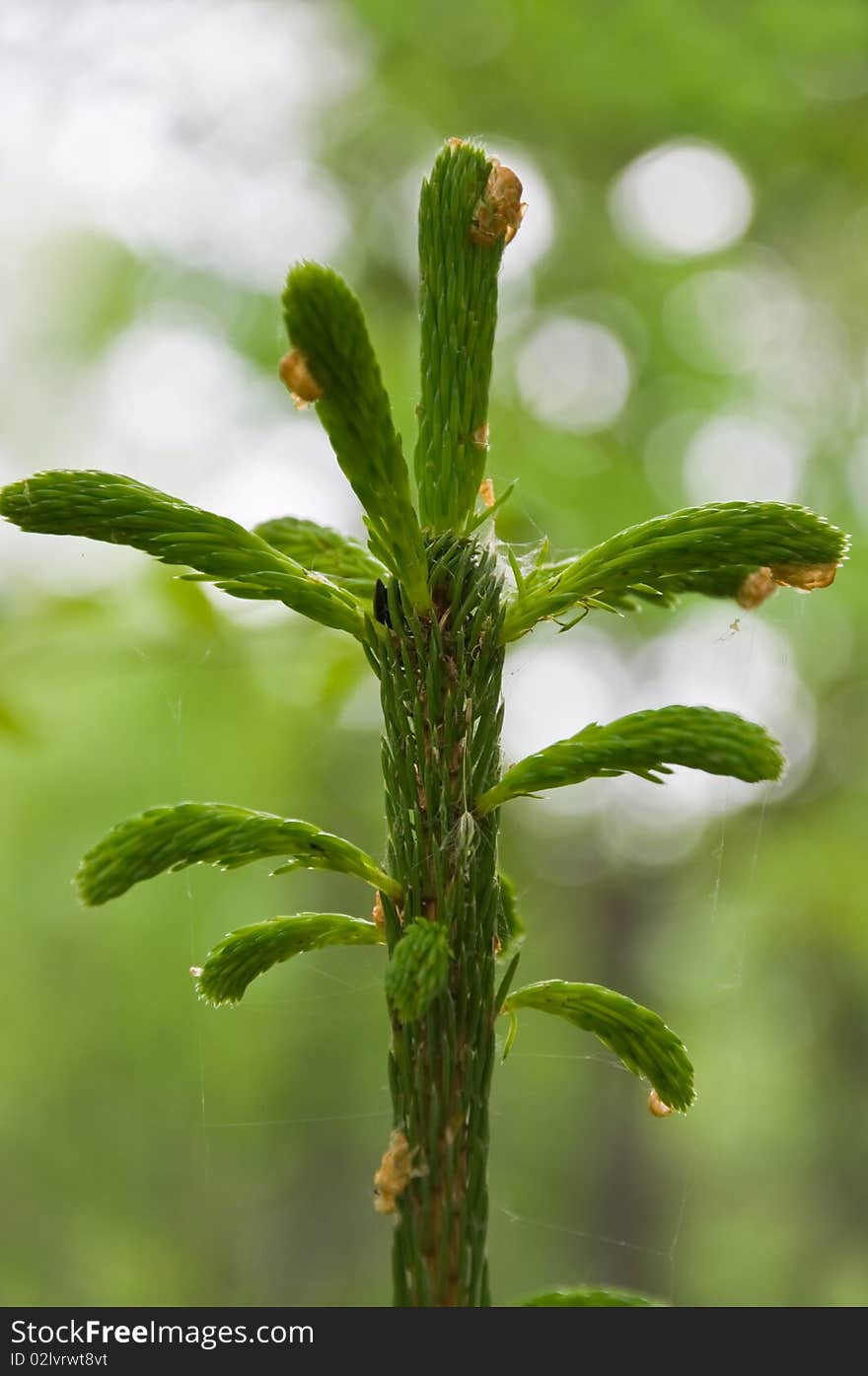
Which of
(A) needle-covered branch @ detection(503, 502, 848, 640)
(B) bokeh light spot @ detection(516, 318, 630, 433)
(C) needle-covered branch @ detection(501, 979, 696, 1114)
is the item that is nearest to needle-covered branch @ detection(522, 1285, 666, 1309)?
(C) needle-covered branch @ detection(501, 979, 696, 1114)

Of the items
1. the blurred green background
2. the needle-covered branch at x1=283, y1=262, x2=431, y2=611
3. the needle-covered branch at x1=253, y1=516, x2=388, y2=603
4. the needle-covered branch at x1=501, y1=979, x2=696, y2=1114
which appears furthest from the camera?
the blurred green background

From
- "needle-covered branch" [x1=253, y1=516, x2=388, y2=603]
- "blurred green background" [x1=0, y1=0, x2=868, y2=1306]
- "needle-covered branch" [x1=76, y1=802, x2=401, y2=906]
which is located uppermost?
"blurred green background" [x1=0, y1=0, x2=868, y2=1306]

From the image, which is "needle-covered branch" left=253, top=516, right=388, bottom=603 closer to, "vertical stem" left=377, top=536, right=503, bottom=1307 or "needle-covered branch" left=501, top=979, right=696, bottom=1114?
"vertical stem" left=377, top=536, right=503, bottom=1307

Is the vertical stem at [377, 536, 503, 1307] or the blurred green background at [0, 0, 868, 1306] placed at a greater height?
the blurred green background at [0, 0, 868, 1306]

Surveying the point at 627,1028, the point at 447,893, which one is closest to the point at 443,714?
the point at 447,893

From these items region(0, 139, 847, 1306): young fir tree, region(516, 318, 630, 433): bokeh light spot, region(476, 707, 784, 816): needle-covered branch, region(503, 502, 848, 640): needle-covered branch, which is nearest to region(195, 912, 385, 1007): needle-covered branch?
region(0, 139, 847, 1306): young fir tree

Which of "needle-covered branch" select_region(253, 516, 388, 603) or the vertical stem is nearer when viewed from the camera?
the vertical stem

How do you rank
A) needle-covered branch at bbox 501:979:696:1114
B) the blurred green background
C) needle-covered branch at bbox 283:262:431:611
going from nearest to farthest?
needle-covered branch at bbox 283:262:431:611 → needle-covered branch at bbox 501:979:696:1114 → the blurred green background

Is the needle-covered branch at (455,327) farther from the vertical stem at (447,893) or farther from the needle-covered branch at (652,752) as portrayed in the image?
the needle-covered branch at (652,752)
